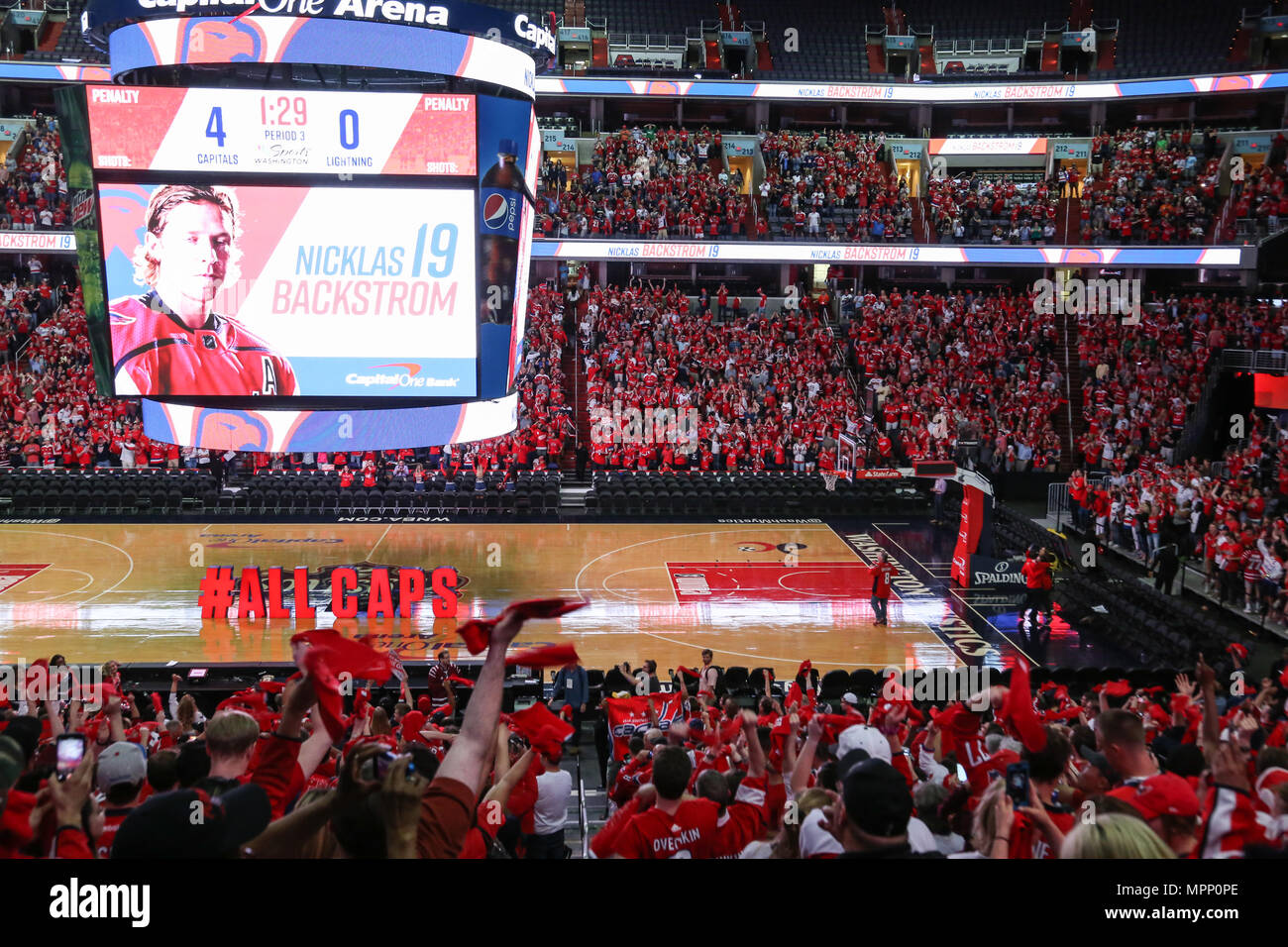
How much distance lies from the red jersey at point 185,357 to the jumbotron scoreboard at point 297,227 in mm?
35

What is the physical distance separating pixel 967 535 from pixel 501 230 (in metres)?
12.1

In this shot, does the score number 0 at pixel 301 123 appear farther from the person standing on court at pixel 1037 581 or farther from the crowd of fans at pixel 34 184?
the crowd of fans at pixel 34 184

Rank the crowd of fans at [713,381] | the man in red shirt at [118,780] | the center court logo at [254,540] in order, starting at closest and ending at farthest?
the man in red shirt at [118,780]
the center court logo at [254,540]
the crowd of fans at [713,381]

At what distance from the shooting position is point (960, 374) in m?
37.0

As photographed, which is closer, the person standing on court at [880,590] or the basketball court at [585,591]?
the basketball court at [585,591]

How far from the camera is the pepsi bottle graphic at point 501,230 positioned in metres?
20.0

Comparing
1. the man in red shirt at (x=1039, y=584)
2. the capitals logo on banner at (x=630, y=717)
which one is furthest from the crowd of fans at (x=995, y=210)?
the capitals logo on banner at (x=630, y=717)

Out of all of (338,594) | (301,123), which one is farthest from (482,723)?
(338,594)

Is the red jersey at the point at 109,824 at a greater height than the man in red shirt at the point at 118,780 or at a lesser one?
lesser

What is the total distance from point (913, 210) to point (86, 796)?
41583 mm

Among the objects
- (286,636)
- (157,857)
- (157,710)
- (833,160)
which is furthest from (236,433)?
(833,160)

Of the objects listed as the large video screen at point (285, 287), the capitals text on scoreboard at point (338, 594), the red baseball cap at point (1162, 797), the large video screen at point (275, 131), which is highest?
the large video screen at point (275, 131)

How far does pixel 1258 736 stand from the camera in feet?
26.0

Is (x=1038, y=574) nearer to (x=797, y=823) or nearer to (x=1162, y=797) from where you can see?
(x=1162, y=797)
